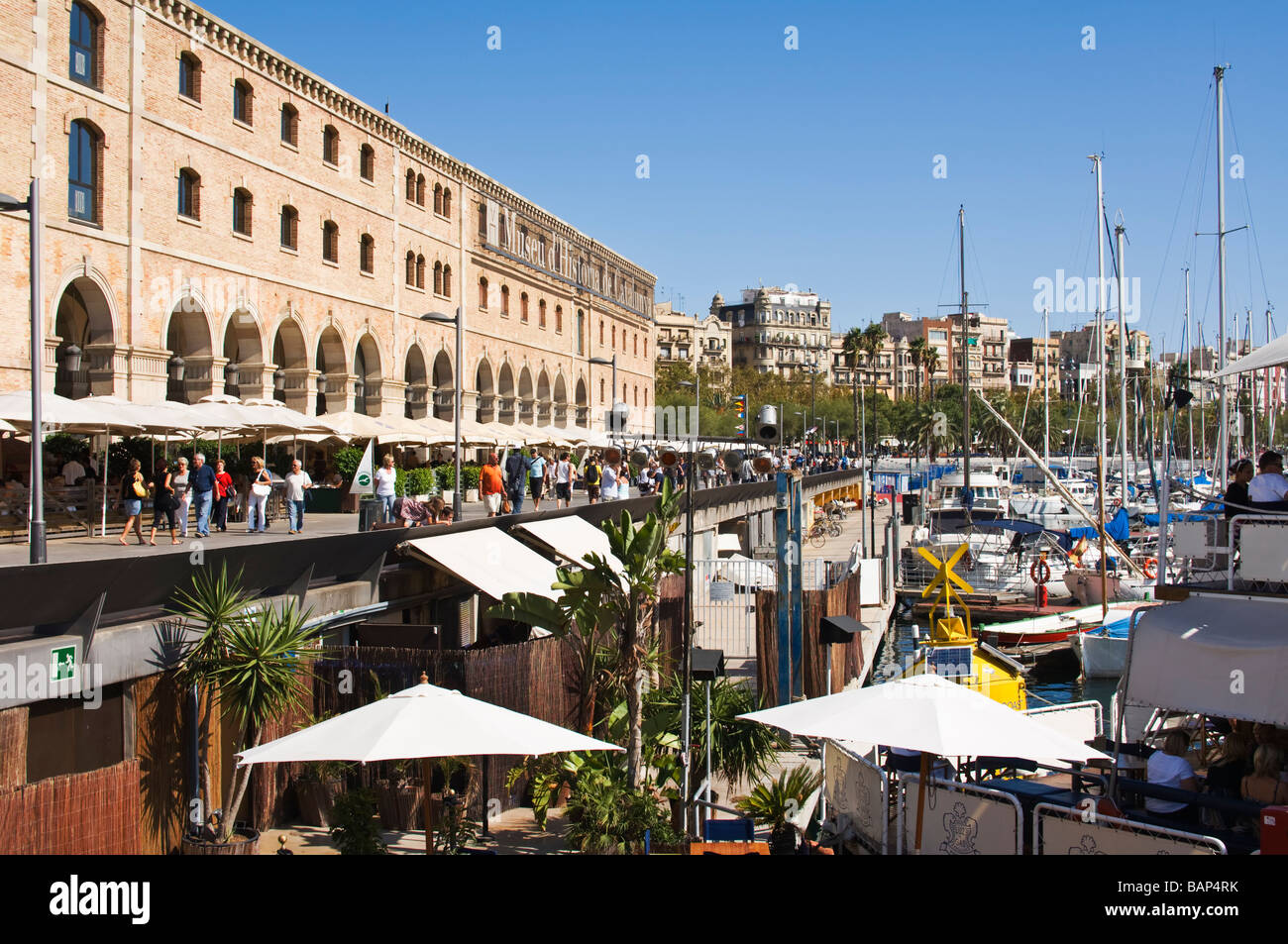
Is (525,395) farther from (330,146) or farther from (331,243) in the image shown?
(330,146)

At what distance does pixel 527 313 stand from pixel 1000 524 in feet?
101

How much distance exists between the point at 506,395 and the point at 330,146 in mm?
18534

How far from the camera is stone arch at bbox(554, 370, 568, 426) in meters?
65.5

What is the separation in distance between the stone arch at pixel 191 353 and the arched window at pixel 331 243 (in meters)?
8.46

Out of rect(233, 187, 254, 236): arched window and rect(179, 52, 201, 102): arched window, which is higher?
rect(179, 52, 201, 102): arched window

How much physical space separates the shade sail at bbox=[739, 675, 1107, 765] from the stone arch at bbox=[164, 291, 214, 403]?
2793 centimetres

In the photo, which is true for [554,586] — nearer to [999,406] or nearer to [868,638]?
[868,638]

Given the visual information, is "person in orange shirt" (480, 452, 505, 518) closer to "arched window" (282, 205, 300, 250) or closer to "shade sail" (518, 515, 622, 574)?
"shade sail" (518, 515, 622, 574)

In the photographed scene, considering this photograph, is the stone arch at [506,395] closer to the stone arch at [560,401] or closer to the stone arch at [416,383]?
the stone arch at [560,401]

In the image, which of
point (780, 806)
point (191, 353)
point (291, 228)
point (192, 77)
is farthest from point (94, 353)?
point (780, 806)

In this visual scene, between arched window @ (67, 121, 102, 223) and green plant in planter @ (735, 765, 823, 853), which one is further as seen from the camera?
arched window @ (67, 121, 102, 223)

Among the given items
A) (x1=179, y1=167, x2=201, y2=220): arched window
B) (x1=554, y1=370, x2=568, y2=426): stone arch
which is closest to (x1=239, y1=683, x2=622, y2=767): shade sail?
(x1=179, y1=167, x2=201, y2=220): arched window

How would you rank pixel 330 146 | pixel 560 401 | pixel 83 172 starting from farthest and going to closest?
pixel 560 401 < pixel 330 146 < pixel 83 172

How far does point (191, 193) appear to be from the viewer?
34125 millimetres
